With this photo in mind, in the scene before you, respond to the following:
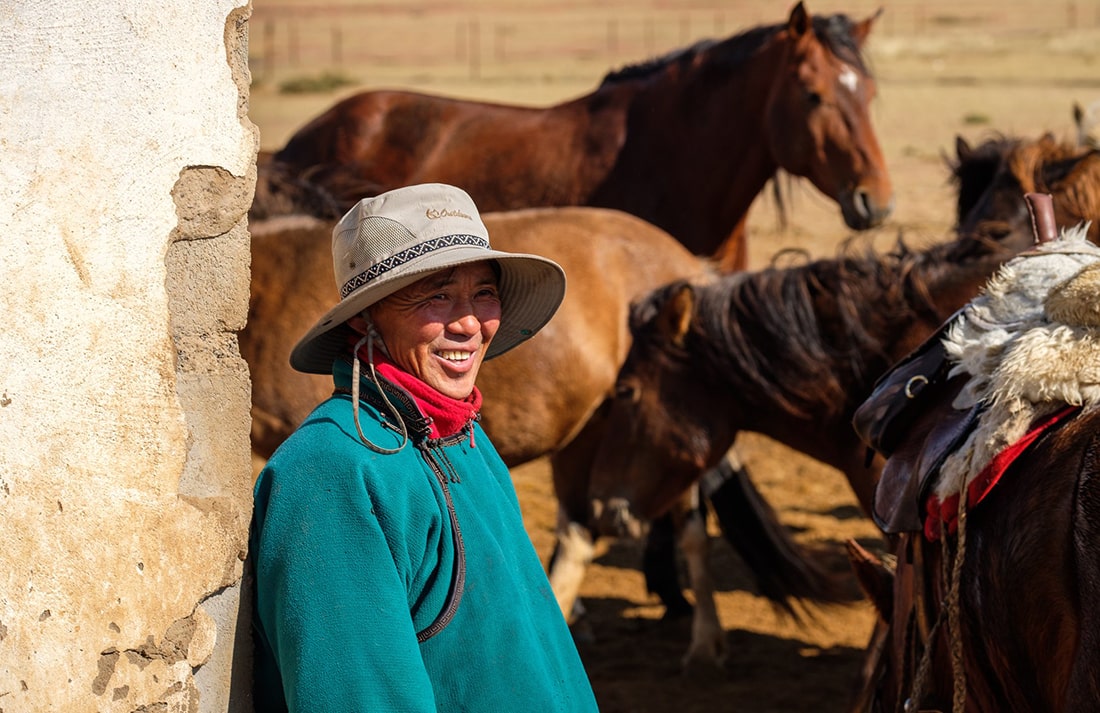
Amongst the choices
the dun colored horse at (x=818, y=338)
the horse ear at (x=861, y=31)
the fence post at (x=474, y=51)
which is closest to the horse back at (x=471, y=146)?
the horse ear at (x=861, y=31)

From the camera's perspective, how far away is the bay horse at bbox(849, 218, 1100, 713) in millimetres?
1841

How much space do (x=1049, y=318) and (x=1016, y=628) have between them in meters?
A: 0.59

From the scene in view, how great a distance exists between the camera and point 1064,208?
4117mm

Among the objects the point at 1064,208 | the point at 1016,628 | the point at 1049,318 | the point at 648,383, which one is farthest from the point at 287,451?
the point at 1064,208

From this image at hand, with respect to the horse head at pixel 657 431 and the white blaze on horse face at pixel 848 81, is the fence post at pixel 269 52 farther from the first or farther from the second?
the horse head at pixel 657 431

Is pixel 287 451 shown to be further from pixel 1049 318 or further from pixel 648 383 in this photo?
pixel 648 383

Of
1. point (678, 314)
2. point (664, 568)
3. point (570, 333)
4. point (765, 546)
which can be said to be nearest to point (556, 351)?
point (570, 333)

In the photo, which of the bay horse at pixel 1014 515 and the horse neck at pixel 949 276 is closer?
the bay horse at pixel 1014 515

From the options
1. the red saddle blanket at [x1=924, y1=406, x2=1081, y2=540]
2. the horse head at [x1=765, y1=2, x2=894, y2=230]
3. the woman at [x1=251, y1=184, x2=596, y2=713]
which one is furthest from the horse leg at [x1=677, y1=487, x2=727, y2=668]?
the woman at [x1=251, y1=184, x2=596, y2=713]

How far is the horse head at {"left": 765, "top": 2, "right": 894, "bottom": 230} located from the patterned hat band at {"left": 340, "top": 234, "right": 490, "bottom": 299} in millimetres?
4292

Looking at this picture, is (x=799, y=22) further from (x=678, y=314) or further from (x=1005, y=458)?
(x=1005, y=458)

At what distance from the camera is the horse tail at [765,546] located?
476cm

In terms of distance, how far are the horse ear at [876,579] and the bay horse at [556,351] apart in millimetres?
1675

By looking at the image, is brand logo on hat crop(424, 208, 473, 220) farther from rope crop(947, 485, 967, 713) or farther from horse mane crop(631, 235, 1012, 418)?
horse mane crop(631, 235, 1012, 418)
